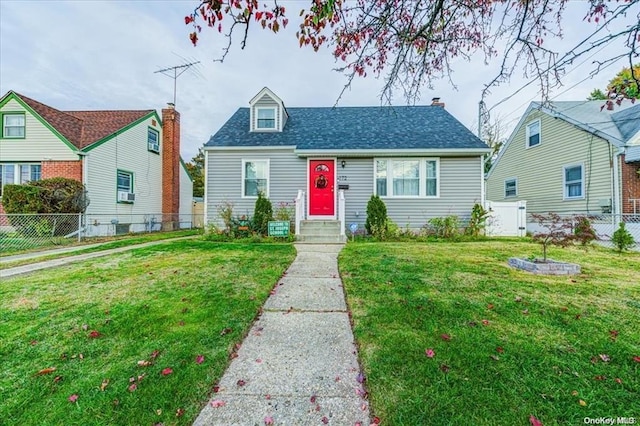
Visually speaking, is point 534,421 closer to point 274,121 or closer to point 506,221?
point 506,221

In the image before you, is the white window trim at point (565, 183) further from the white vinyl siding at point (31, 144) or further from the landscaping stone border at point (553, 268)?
the white vinyl siding at point (31, 144)

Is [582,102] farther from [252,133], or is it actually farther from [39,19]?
[39,19]

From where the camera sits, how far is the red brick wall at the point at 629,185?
31.8 feet

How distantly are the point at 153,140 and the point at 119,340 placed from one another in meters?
15.8

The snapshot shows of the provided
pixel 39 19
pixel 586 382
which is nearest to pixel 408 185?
pixel 586 382

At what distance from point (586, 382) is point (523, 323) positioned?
940mm

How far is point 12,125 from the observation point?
12352 mm

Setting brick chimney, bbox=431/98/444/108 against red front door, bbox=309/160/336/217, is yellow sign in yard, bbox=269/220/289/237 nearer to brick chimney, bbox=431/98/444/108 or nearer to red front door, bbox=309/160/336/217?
red front door, bbox=309/160/336/217

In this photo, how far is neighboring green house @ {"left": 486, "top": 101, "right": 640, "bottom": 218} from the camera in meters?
9.78

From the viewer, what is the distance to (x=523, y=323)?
2.92 meters

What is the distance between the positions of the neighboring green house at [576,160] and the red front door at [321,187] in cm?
736

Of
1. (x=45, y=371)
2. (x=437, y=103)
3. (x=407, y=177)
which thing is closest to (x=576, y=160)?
(x=437, y=103)

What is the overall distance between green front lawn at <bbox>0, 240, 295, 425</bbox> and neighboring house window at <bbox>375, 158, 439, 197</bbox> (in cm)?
703

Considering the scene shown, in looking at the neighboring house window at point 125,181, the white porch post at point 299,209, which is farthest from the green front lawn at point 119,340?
the neighboring house window at point 125,181
